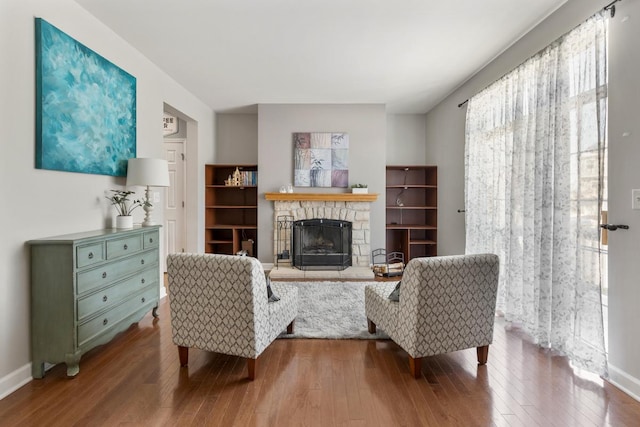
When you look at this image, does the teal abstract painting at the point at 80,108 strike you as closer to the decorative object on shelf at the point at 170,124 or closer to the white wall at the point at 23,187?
the white wall at the point at 23,187

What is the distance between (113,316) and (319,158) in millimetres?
3869

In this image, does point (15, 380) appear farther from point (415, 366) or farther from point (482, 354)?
point (482, 354)

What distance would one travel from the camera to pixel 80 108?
9.14 feet

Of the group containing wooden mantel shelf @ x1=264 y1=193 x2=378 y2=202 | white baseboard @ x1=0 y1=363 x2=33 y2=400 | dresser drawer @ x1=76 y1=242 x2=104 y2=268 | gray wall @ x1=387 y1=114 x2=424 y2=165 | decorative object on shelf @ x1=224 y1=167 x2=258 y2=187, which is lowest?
white baseboard @ x1=0 y1=363 x2=33 y2=400

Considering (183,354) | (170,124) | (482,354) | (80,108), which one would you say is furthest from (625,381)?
(170,124)

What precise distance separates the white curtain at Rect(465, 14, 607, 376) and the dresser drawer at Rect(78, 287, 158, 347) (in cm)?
341

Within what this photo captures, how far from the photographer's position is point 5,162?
2.16 meters

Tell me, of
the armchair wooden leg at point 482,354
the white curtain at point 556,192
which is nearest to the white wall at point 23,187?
the armchair wooden leg at point 482,354

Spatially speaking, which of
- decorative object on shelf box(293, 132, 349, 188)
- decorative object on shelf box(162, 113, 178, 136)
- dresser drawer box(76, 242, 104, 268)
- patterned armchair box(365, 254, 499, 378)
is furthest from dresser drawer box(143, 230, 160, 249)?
decorative object on shelf box(162, 113, 178, 136)

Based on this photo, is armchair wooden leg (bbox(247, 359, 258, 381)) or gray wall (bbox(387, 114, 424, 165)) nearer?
armchair wooden leg (bbox(247, 359, 258, 381))

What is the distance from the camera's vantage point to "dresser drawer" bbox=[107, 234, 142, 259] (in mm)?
2672

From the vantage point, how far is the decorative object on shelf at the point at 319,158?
225 inches

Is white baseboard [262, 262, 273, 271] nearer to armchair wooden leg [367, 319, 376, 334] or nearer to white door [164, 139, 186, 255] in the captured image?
white door [164, 139, 186, 255]

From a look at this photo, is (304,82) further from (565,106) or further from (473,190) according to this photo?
(565,106)
